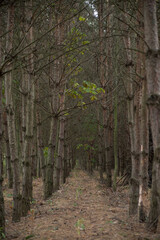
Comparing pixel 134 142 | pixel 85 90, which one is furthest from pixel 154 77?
pixel 85 90

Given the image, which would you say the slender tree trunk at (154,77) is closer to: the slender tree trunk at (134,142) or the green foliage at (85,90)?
the slender tree trunk at (134,142)

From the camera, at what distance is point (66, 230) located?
3.97m

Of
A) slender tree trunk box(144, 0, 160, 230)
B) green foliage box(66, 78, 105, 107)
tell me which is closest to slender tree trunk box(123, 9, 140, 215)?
green foliage box(66, 78, 105, 107)

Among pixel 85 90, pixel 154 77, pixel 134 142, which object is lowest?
pixel 134 142

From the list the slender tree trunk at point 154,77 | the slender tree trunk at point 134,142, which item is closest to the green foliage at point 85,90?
the slender tree trunk at point 134,142

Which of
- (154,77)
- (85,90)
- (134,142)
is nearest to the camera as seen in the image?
(154,77)

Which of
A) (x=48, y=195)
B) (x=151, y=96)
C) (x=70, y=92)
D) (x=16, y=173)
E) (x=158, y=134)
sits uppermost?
(x=70, y=92)

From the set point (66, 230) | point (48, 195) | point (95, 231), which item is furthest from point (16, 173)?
point (48, 195)

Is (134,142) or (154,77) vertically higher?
(154,77)

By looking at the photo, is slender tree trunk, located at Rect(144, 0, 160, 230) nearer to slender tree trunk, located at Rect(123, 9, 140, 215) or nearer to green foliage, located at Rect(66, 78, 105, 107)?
slender tree trunk, located at Rect(123, 9, 140, 215)

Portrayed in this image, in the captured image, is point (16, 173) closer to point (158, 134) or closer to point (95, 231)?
point (95, 231)

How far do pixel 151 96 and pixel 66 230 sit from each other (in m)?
2.89

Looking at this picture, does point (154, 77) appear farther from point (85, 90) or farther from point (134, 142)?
point (85, 90)

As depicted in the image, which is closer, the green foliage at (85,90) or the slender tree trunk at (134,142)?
the slender tree trunk at (134,142)
